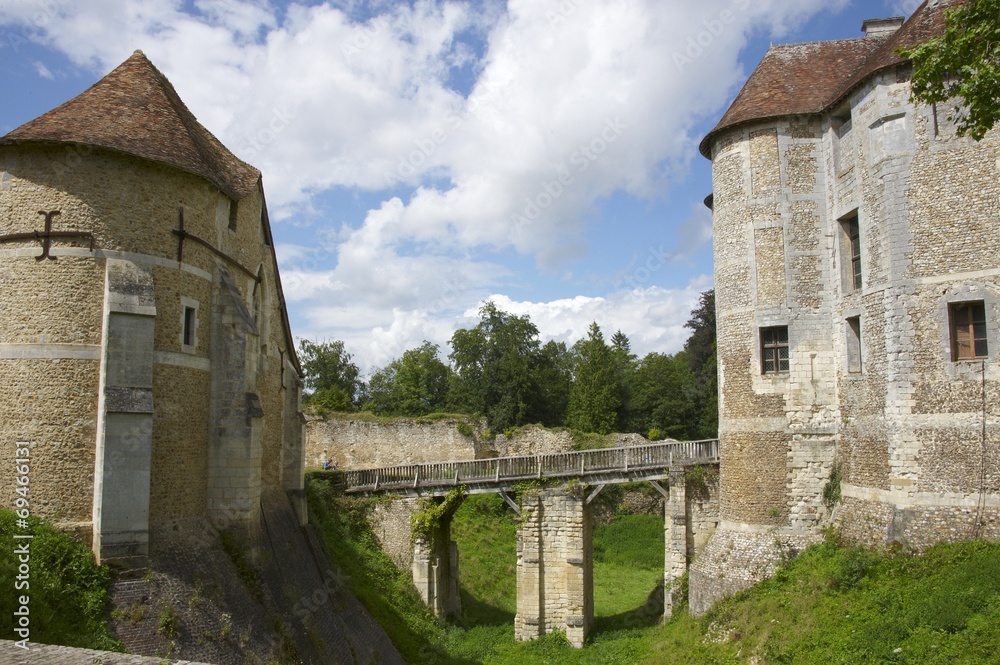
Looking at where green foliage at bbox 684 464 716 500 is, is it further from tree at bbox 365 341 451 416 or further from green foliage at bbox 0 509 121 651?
tree at bbox 365 341 451 416

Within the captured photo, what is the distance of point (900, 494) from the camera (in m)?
14.0

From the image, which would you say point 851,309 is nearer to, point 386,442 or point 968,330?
point 968,330

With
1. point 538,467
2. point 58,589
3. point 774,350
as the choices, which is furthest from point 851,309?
point 58,589

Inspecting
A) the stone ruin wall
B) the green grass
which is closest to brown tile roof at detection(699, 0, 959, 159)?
the green grass

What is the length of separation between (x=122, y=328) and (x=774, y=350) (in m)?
13.6

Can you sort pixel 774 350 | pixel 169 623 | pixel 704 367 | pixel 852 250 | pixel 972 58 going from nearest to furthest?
1. pixel 972 58
2. pixel 169 623
3. pixel 852 250
4. pixel 774 350
5. pixel 704 367

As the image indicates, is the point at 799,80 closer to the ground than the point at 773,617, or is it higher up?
higher up

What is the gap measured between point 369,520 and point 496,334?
2645cm

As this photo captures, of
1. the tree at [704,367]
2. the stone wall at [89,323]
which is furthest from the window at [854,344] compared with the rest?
the tree at [704,367]

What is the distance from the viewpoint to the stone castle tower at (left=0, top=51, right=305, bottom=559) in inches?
427

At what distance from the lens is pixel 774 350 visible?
681 inches

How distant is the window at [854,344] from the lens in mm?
16031

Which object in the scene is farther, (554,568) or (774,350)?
(554,568)

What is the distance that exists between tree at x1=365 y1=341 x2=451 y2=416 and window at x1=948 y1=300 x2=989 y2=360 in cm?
4346
